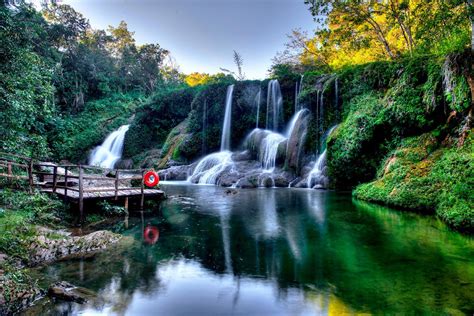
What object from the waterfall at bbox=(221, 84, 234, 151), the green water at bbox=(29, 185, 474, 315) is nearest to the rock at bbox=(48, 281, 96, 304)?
the green water at bbox=(29, 185, 474, 315)

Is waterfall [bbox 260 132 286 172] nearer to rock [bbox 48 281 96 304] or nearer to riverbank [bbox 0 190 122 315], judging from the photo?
riverbank [bbox 0 190 122 315]

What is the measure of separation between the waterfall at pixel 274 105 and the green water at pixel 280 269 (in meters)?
14.7

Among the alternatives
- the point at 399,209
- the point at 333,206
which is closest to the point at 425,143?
the point at 399,209

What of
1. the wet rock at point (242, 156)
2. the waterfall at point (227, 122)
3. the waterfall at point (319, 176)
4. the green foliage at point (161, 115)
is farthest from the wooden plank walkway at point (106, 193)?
the green foliage at point (161, 115)

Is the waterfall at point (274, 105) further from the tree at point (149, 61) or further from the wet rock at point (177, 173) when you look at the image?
the tree at point (149, 61)

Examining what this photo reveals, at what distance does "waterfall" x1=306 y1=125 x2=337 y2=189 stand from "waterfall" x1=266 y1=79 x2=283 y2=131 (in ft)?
21.1

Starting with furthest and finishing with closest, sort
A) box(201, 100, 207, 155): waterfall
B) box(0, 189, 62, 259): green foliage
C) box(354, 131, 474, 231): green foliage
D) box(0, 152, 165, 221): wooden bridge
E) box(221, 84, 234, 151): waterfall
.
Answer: box(201, 100, 207, 155): waterfall, box(221, 84, 234, 151): waterfall, box(0, 152, 165, 221): wooden bridge, box(354, 131, 474, 231): green foliage, box(0, 189, 62, 259): green foliage

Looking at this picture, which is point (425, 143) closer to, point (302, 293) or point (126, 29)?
point (302, 293)

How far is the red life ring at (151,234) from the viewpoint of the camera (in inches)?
282

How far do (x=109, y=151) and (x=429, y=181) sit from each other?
27824 mm

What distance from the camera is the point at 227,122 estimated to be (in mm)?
25750

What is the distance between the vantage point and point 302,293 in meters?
4.43

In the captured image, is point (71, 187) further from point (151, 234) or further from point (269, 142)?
point (269, 142)

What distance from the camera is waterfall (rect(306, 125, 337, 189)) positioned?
53.3 ft
